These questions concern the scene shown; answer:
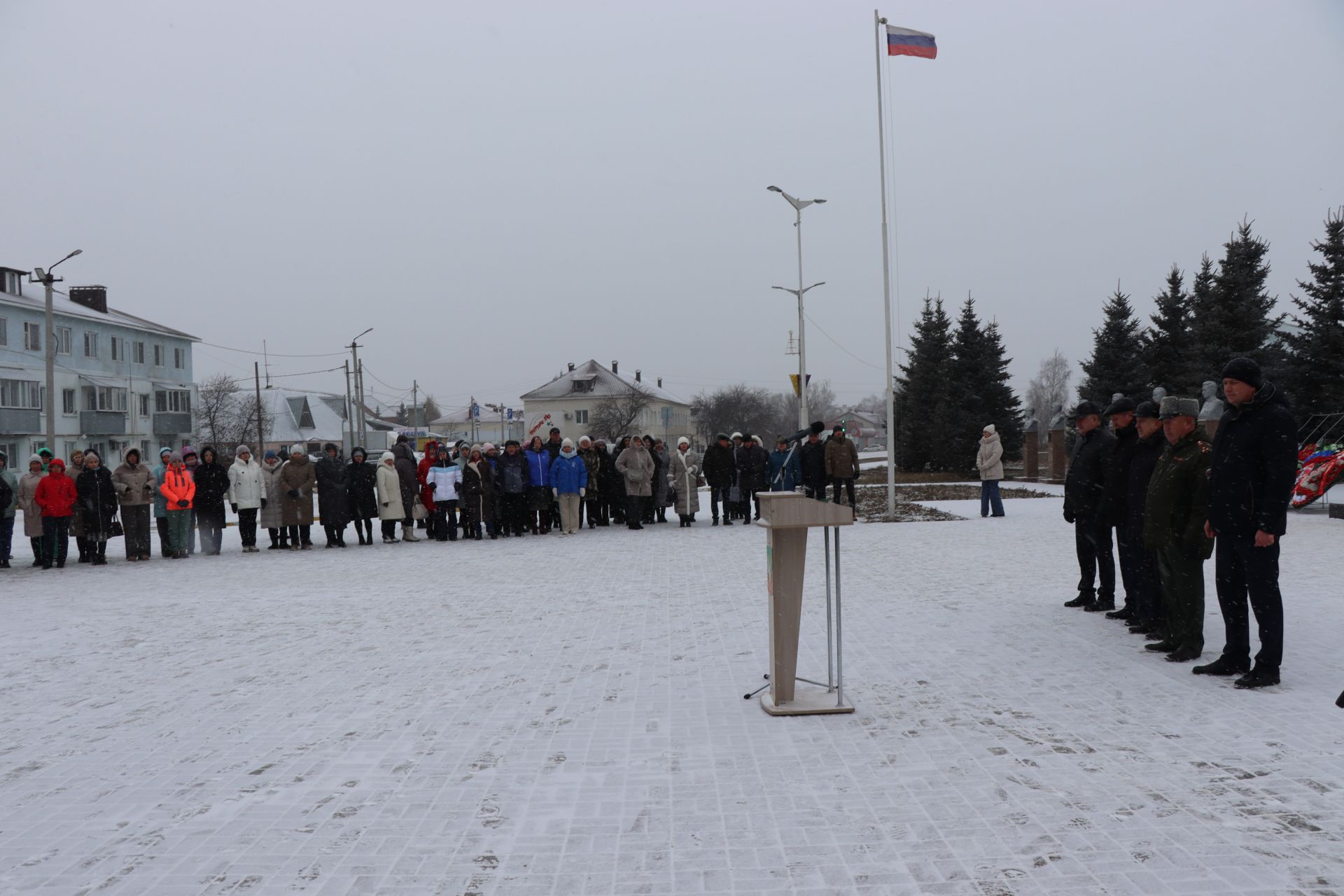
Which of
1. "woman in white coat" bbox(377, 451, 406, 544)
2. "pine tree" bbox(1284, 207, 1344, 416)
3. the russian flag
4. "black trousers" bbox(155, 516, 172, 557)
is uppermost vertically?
the russian flag

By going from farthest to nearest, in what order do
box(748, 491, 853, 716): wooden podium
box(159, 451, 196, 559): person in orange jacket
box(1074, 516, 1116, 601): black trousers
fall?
box(159, 451, 196, 559): person in orange jacket → box(1074, 516, 1116, 601): black trousers → box(748, 491, 853, 716): wooden podium

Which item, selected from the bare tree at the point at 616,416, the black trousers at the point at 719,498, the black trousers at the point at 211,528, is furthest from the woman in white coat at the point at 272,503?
the bare tree at the point at 616,416

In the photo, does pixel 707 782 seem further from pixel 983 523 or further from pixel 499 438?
pixel 499 438

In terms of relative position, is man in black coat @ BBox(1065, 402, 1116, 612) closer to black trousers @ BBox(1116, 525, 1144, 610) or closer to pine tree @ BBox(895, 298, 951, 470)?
black trousers @ BBox(1116, 525, 1144, 610)

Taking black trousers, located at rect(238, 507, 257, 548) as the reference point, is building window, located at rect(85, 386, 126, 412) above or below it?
above

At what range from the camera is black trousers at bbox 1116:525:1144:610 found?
8.06 m

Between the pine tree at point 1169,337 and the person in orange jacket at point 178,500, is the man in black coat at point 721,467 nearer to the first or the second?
the person in orange jacket at point 178,500

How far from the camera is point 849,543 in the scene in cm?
1570

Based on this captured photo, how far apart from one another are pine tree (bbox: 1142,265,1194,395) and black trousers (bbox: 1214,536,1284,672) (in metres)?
33.1

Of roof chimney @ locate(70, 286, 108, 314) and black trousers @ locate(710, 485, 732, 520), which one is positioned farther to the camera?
roof chimney @ locate(70, 286, 108, 314)

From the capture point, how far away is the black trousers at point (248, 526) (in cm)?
1698

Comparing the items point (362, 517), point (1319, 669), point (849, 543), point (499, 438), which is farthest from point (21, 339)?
point (499, 438)

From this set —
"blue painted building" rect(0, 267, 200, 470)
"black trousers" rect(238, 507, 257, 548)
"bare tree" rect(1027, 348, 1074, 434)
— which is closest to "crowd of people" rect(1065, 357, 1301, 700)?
"black trousers" rect(238, 507, 257, 548)

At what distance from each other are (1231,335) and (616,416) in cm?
5040
